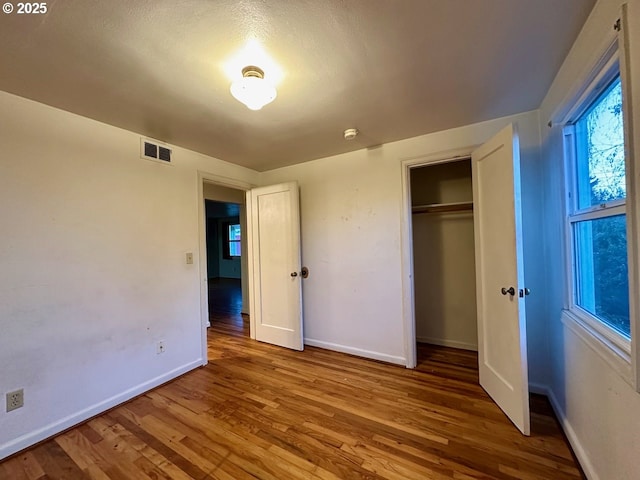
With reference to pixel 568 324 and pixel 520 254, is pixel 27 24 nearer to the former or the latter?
pixel 520 254

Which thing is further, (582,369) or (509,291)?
(509,291)

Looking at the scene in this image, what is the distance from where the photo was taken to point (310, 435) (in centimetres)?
172

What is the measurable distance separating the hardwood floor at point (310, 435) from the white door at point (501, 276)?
24 cm

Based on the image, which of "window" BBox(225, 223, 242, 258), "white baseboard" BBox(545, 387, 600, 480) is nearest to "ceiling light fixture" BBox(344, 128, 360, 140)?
"white baseboard" BBox(545, 387, 600, 480)

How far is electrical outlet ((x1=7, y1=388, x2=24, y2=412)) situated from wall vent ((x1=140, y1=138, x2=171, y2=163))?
6.19 ft

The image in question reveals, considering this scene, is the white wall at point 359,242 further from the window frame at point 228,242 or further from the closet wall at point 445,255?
the window frame at point 228,242

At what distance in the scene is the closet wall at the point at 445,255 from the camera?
3.07m

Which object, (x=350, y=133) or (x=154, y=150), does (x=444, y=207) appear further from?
(x=154, y=150)

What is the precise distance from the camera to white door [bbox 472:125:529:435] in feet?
5.56

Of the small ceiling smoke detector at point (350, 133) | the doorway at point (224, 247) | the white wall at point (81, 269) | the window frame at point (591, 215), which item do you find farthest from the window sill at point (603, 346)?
the doorway at point (224, 247)

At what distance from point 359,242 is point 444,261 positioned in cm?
113

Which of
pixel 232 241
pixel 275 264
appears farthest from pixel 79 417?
pixel 232 241

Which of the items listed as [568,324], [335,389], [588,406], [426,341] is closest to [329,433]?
[335,389]

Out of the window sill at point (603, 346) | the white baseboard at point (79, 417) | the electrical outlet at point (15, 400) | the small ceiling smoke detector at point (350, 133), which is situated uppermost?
the small ceiling smoke detector at point (350, 133)
